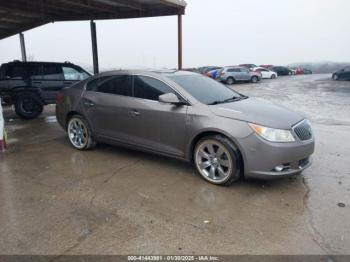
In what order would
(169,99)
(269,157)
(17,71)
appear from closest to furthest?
1. (269,157)
2. (169,99)
3. (17,71)

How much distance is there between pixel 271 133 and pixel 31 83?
803cm

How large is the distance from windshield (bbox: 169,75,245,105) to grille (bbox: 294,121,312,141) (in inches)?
44.1

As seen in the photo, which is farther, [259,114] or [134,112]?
[134,112]

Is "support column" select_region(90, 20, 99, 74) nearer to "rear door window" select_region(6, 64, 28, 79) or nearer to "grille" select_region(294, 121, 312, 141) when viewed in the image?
"rear door window" select_region(6, 64, 28, 79)

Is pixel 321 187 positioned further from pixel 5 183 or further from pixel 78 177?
pixel 5 183

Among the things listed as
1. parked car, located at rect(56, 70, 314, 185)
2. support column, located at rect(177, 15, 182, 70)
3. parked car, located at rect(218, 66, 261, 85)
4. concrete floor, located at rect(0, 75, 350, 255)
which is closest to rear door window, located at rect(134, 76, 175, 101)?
parked car, located at rect(56, 70, 314, 185)

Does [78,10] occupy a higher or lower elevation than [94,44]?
higher

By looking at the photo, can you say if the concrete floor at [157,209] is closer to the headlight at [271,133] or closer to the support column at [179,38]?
the headlight at [271,133]

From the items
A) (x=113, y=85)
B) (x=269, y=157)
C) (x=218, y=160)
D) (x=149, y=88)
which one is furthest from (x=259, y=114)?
(x=113, y=85)

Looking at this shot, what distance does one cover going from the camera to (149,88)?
491 centimetres

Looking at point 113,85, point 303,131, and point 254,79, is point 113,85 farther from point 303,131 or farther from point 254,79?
point 254,79

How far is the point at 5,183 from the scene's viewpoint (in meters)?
4.43

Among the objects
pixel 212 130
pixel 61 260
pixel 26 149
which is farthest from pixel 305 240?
pixel 26 149

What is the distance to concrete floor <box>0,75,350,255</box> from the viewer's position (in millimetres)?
2926
